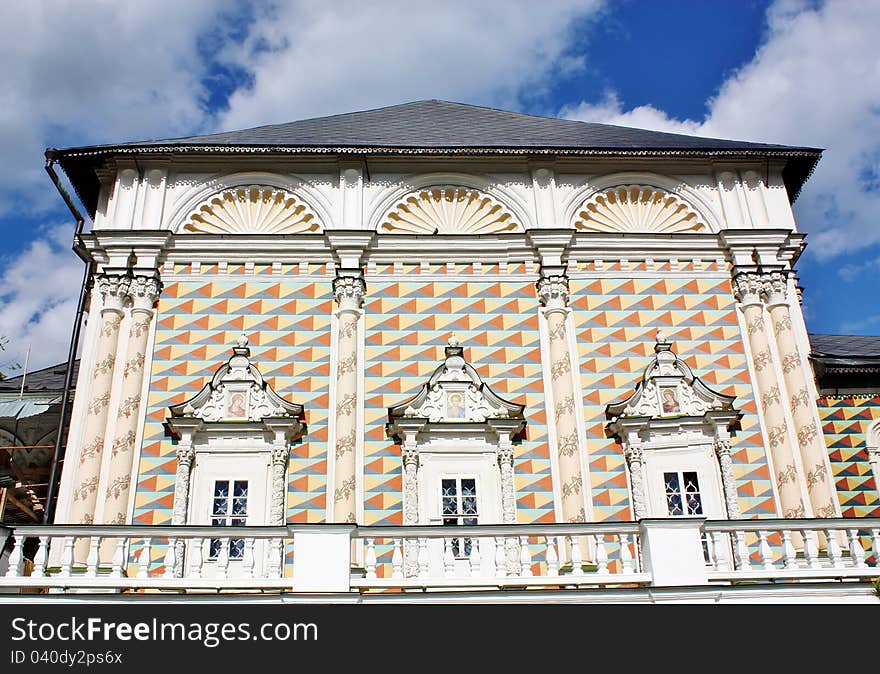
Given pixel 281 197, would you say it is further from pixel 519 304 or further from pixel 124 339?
pixel 519 304

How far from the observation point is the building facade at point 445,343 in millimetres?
14953

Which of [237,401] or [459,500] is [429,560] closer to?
[459,500]

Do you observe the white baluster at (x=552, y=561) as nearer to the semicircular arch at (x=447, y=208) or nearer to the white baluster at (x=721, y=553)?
the white baluster at (x=721, y=553)

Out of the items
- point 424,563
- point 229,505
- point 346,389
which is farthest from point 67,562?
point 346,389

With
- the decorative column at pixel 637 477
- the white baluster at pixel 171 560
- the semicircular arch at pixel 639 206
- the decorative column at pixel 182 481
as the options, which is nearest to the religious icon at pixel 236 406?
the decorative column at pixel 182 481

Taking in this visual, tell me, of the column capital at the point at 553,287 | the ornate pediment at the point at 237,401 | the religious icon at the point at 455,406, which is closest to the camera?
the ornate pediment at the point at 237,401

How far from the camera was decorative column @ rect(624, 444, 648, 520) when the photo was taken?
14.9 meters

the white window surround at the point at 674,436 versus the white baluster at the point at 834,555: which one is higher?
the white window surround at the point at 674,436

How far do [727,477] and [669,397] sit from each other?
176 centimetres

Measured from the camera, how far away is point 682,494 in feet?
49.8

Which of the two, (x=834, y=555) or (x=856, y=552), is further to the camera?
(x=856, y=552)

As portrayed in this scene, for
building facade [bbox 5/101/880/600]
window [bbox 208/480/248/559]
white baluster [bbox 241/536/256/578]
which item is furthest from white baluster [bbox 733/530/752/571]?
window [bbox 208/480/248/559]

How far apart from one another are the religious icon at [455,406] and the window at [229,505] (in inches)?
148

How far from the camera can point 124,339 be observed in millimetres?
16312
